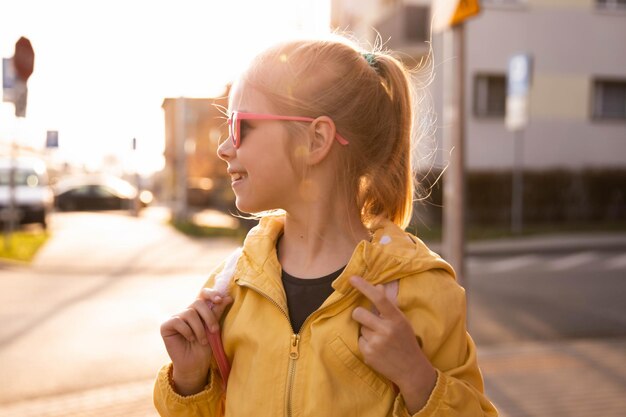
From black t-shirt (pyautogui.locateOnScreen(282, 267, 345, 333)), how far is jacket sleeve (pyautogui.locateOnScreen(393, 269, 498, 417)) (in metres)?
0.18

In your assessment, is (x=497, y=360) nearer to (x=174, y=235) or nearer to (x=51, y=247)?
(x=51, y=247)

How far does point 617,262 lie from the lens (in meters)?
11.9

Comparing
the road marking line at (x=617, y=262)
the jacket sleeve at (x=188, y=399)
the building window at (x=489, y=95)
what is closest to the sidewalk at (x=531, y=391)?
the jacket sleeve at (x=188, y=399)

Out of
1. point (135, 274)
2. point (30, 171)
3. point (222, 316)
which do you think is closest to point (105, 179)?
point (30, 171)

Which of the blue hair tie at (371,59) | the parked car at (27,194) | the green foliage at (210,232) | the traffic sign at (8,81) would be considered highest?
the traffic sign at (8,81)

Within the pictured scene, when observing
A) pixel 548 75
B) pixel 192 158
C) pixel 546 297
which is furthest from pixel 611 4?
pixel 192 158

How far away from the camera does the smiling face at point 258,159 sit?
159 centimetres

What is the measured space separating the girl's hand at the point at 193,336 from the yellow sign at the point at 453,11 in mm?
3236

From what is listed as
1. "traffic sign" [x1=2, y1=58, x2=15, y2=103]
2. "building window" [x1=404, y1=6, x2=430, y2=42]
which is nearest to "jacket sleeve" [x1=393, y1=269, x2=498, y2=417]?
"traffic sign" [x1=2, y1=58, x2=15, y2=103]

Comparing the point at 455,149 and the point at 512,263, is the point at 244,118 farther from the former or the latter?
the point at 512,263

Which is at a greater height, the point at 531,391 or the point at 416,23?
the point at 416,23

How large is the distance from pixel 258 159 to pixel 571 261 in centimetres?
1145

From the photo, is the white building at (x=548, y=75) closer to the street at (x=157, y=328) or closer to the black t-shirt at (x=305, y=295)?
the street at (x=157, y=328)

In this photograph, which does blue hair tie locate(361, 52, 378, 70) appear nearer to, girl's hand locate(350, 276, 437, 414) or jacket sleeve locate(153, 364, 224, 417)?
girl's hand locate(350, 276, 437, 414)
